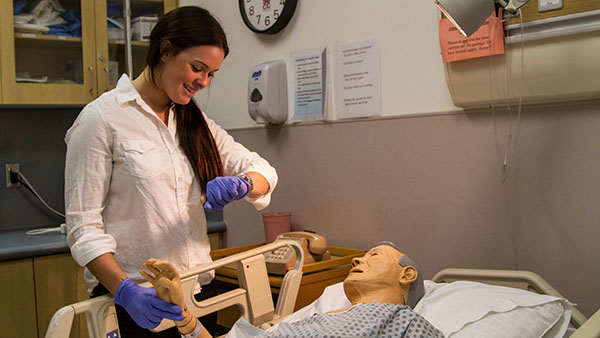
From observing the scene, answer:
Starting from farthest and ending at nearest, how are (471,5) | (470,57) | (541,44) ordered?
(470,57) < (541,44) < (471,5)

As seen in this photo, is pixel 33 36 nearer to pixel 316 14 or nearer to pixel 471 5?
pixel 316 14

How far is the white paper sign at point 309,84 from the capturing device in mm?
2373

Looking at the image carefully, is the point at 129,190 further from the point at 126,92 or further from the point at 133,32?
the point at 133,32

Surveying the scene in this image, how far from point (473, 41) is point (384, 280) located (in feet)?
2.58

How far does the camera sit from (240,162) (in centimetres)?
178

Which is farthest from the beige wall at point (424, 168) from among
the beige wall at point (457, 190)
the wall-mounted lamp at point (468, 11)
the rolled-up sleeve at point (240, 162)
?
the rolled-up sleeve at point (240, 162)

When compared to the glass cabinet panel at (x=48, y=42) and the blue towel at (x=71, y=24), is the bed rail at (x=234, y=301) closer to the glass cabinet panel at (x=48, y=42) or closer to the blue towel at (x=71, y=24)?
the glass cabinet panel at (x=48, y=42)

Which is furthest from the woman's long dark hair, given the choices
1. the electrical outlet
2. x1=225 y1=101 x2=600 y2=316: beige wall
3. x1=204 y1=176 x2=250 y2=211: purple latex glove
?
the electrical outlet

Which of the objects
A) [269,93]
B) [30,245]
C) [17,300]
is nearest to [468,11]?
[269,93]

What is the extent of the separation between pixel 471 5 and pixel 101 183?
3.46 ft

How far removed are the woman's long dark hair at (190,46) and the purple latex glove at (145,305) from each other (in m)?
0.41

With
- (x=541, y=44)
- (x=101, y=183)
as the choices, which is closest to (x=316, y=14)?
(x=541, y=44)

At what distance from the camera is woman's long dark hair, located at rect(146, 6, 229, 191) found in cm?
151

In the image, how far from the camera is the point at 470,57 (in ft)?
5.67
